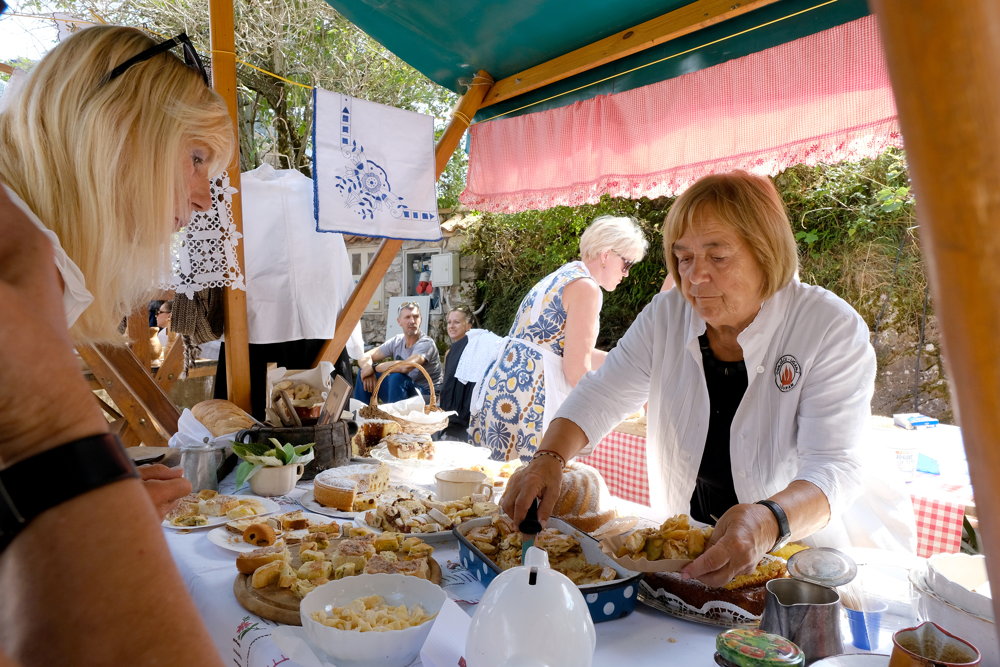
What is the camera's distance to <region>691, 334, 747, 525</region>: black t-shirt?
2137 mm

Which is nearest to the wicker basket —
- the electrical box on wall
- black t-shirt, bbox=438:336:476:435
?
black t-shirt, bbox=438:336:476:435

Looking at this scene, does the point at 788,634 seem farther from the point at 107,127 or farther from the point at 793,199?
the point at 793,199

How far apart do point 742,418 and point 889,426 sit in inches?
90.4

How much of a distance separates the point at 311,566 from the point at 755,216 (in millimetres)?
1698

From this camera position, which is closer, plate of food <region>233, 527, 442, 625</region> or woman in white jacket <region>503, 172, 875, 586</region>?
plate of food <region>233, 527, 442, 625</region>

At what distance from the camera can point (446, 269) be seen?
11.8 metres

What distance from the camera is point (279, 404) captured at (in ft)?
8.64

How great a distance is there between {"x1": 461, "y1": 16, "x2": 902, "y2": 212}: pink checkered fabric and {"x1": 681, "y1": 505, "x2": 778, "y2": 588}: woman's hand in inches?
61.5

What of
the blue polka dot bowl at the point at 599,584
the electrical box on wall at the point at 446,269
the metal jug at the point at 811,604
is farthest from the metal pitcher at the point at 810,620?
the electrical box on wall at the point at 446,269

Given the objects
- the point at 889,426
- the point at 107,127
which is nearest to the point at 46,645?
the point at 107,127

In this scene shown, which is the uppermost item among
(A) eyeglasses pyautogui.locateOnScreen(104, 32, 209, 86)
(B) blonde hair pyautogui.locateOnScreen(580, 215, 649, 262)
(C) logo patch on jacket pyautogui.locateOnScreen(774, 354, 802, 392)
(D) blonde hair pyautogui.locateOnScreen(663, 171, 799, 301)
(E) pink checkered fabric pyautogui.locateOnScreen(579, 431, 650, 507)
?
(A) eyeglasses pyautogui.locateOnScreen(104, 32, 209, 86)

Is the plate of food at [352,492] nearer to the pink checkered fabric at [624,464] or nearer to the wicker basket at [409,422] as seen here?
the wicker basket at [409,422]

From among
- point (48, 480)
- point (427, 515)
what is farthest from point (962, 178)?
point (427, 515)

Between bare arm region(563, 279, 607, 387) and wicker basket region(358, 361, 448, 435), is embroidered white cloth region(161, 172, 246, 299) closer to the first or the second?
wicker basket region(358, 361, 448, 435)
